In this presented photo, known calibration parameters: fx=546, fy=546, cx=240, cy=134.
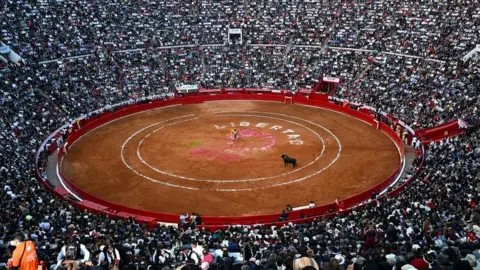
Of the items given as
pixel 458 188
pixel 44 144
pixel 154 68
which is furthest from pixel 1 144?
pixel 458 188

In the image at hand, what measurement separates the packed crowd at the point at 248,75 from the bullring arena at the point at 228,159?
166 inches

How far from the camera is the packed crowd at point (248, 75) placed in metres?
30.8

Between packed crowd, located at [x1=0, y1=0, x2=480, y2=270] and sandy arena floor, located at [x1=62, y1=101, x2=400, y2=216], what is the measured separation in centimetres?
485

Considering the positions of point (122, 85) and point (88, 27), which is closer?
point (122, 85)

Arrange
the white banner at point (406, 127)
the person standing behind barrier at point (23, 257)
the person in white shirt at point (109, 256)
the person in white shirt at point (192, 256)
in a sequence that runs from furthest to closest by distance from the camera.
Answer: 1. the white banner at point (406, 127)
2. the person in white shirt at point (109, 256)
3. the person in white shirt at point (192, 256)
4. the person standing behind barrier at point (23, 257)

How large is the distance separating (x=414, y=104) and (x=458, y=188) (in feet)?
92.4

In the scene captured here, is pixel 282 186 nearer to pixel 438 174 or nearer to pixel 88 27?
pixel 438 174

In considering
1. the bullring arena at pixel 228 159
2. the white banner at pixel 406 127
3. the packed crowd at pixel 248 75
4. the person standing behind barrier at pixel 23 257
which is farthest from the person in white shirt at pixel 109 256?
the white banner at pixel 406 127

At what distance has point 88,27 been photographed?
8044 cm

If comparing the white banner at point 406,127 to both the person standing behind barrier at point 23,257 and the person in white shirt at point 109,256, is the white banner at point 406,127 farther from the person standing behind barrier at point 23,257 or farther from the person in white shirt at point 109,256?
the person standing behind barrier at point 23,257

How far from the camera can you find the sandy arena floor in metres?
44.5

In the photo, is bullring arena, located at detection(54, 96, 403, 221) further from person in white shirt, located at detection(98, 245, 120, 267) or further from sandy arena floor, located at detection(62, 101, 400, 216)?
person in white shirt, located at detection(98, 245, 120, 267)

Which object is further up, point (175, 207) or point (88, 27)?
point (88, 27)

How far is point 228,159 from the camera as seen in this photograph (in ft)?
171
